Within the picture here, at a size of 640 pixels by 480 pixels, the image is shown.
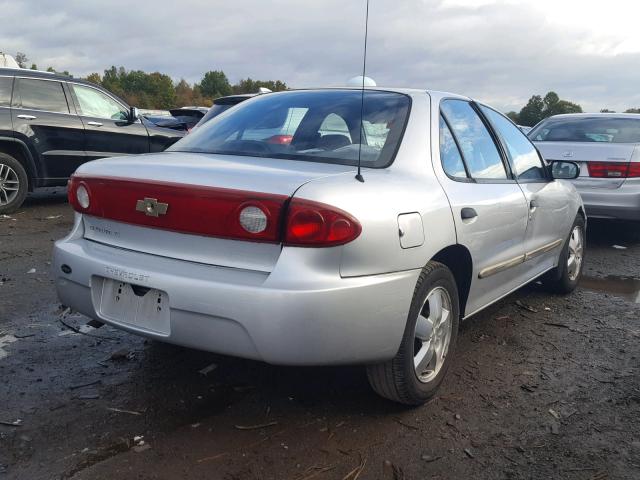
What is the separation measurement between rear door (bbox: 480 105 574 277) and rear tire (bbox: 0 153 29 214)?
239 inches

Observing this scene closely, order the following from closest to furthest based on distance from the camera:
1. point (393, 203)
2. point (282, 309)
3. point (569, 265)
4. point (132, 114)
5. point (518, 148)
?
point (282, 309) → point (393, 203) → point (518, 148) → point (569, 265) → point (132, 114)

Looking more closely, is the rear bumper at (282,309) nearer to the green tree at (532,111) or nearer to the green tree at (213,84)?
the green tree at (532,111)

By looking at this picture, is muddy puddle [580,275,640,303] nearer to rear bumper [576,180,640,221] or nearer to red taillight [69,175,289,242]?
rear bumper [576,180,640,221]

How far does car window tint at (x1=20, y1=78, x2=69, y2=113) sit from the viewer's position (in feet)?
26.0

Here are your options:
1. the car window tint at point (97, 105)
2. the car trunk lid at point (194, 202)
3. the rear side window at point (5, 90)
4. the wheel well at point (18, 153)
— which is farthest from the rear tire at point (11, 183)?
the car trunk lid at point (194, 202)

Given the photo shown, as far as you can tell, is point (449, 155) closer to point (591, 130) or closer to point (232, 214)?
point (232, 214)

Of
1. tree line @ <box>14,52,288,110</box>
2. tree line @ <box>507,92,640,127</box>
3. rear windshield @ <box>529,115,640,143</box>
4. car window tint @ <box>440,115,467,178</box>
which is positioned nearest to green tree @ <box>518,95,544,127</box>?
tree line @ <box>507,92,640,127</box>

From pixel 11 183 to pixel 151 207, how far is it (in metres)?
6.03

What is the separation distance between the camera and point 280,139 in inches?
124

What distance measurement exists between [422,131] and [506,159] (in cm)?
111

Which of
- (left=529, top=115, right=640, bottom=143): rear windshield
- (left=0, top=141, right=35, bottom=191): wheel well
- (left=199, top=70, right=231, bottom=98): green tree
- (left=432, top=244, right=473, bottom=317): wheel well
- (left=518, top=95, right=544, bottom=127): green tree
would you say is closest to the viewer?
(left=432, top=244, right=473, bottom=317): wheel well

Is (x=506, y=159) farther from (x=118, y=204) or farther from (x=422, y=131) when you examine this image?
(x=118, y=204)

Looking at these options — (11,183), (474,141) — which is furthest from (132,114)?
(474,141)

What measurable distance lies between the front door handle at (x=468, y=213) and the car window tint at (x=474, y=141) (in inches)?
13.1
